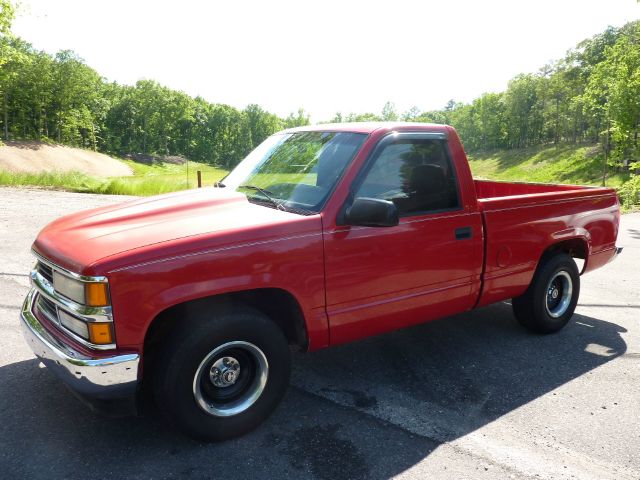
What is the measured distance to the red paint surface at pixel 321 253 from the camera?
8.89 feet

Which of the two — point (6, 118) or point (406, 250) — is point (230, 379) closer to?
point (406, 250)

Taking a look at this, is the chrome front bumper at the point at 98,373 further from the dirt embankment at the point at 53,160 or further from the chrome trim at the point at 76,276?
the dirt embankment at the point at 53,160

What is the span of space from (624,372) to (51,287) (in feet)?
14.6

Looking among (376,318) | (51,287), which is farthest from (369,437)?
(51,287)

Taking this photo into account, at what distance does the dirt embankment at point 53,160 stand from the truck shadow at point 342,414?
49331mm

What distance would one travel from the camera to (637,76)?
1102 inches

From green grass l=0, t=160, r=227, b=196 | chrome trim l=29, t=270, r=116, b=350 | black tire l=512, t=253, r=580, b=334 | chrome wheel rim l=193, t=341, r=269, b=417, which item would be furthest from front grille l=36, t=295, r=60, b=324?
green grass l=0, t=160, r=227, b=196

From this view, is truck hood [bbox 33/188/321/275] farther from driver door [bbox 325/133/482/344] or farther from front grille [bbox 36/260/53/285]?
driver door [bbox 325/133/482/344]

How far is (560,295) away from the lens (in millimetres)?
5094

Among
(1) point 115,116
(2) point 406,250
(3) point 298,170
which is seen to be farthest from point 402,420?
(1) point 115,116

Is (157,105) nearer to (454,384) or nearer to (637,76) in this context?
(637,76)

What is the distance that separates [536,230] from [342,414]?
8.16 feet

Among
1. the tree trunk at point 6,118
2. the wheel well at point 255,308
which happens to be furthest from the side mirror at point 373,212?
the tree trunk at point 6,118

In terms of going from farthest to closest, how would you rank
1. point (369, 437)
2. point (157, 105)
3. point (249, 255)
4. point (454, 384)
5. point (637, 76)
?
1. point (157, 105)
2. point (637, 76)
3. point (454, 384)
4. point (369, 437)
5. point (249, 255)
